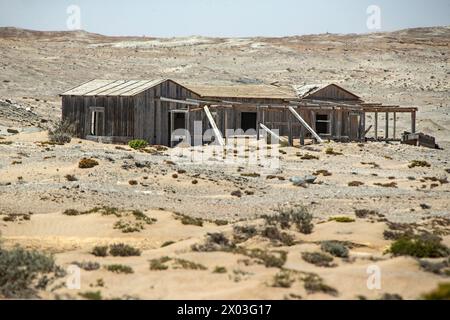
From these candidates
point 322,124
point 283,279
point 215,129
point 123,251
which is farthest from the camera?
point 322,124

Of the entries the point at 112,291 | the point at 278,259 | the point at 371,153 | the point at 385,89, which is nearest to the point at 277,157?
the point at 371,153

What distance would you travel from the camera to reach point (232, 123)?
4447 cm

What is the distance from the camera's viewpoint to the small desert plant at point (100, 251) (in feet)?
48.1

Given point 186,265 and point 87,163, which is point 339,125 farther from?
point 186,265

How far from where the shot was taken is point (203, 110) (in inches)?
1663

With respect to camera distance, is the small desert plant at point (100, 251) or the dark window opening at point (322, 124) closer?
the small desert plant at point (100, 251)

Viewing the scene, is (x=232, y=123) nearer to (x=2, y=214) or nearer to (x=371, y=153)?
(x=371, y=153)

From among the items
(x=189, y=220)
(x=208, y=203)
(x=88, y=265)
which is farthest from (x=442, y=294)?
(x=208, y=203)

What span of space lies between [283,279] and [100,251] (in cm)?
421

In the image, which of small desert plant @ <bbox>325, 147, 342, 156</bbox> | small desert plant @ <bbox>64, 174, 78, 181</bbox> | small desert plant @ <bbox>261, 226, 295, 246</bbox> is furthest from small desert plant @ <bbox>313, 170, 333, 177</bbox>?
small desert plant @ <bbox>261, 226, 295, 246</bbox>

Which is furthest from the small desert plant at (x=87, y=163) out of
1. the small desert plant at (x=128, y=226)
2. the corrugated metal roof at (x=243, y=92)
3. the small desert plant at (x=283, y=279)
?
the corrugated metal roof at (x=243, y=92)

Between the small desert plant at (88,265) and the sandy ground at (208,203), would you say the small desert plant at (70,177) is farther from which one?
the small desert plant at (88,265)
